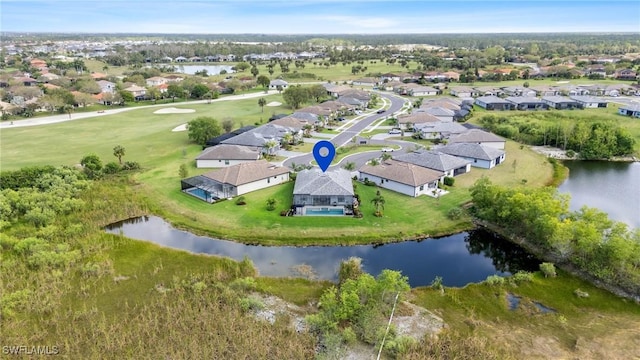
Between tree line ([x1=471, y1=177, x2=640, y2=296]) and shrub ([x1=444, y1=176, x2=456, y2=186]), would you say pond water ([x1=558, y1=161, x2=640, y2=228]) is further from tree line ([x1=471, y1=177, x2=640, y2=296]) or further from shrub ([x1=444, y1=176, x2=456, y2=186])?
shrub ([x1=444, y1=176, x2=456, y2=186])

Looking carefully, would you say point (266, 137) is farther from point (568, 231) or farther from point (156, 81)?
point (156, 81)

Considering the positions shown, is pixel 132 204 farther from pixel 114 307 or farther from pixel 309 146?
pixel 309 146

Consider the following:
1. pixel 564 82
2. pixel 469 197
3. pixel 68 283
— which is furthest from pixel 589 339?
pixel 564 82

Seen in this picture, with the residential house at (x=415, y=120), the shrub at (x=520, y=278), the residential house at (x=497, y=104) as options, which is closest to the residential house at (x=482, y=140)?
the residential house at (x=415, y=120)

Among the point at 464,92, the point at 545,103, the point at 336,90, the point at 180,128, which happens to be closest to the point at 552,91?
the point at 545,103

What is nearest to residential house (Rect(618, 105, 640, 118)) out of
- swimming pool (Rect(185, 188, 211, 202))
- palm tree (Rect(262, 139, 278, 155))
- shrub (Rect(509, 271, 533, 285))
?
shrub (Rect(509, 271, 533, 285))

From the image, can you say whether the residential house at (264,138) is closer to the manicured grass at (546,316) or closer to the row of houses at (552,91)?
the manicured grass at (546,316)

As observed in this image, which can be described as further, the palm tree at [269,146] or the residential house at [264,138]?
the residential house at [264,138]
